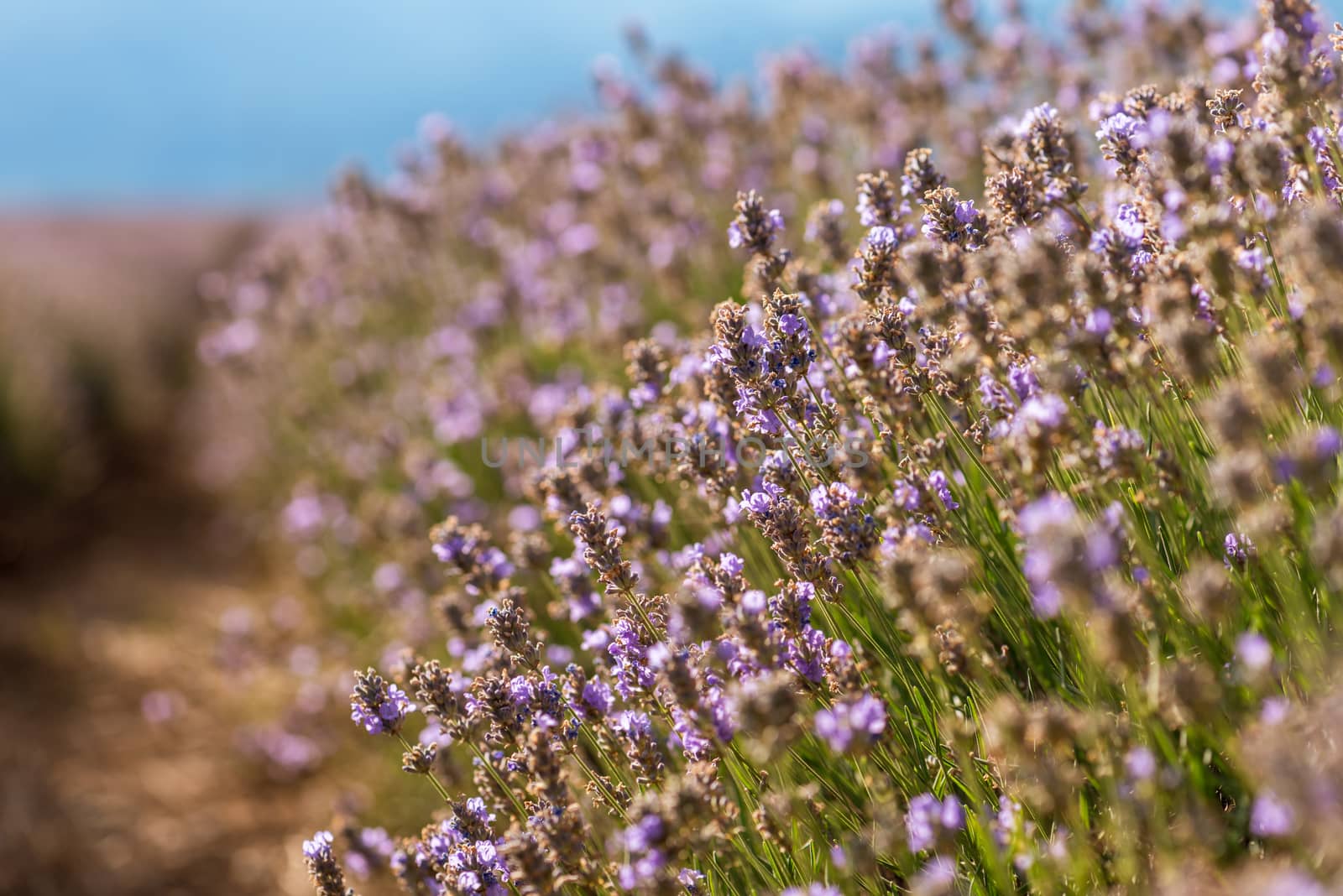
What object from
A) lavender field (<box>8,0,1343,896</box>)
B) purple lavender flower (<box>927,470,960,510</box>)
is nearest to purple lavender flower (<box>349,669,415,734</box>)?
lavender field (<box>8,0,1343,896</box>)

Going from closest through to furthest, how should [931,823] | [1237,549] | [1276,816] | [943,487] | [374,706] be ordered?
1. [1276,816]
2. [931,823]
3. [1237,549]
4. [374,706]
5. [943,487]

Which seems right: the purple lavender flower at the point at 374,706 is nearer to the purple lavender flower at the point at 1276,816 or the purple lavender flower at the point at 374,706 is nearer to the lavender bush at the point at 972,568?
the lavender bush at the point at 972,568

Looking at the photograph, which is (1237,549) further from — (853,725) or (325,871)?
(325,871)

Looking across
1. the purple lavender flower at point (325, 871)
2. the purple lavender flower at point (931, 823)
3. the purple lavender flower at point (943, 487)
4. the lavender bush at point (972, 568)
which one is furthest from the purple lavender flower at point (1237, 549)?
the purple lavender flower at point (325, 871)

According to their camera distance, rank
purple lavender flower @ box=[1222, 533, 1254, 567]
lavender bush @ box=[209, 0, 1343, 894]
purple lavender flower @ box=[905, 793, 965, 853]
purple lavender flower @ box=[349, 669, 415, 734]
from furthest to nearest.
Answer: purple lavender flower @ box=[349, 669, 415, 734], purple lavender flower @ box=[1222, 533, 1254, 567], purple lavender flower @ box=[905, 793, 965, 853], lavender bush @ box=[209, 0, 1343, 894]

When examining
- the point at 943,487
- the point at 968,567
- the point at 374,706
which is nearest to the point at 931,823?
the point at 968,567

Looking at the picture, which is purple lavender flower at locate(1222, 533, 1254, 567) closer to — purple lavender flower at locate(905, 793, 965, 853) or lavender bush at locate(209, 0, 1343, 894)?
lavender bush at locate(209, 0, 1343, 894)

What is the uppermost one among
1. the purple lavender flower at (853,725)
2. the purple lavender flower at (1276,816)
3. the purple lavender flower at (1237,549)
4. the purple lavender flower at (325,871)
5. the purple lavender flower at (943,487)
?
the purple lavender flower at (943,487)

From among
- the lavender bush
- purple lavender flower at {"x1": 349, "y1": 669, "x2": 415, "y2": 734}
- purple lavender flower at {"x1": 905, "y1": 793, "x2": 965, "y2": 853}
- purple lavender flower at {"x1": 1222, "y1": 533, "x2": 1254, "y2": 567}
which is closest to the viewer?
the lavender bush

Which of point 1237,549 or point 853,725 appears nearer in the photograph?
point 853,725

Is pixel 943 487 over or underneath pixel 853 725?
over

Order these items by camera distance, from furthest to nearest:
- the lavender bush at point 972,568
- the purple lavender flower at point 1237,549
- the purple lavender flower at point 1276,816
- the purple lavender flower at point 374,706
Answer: the purple lavender flower at point 374,706
the purple lavender flower at point 1237,549
the lavender bush at point 972,568
the purple lavender flower at point 1276,816
